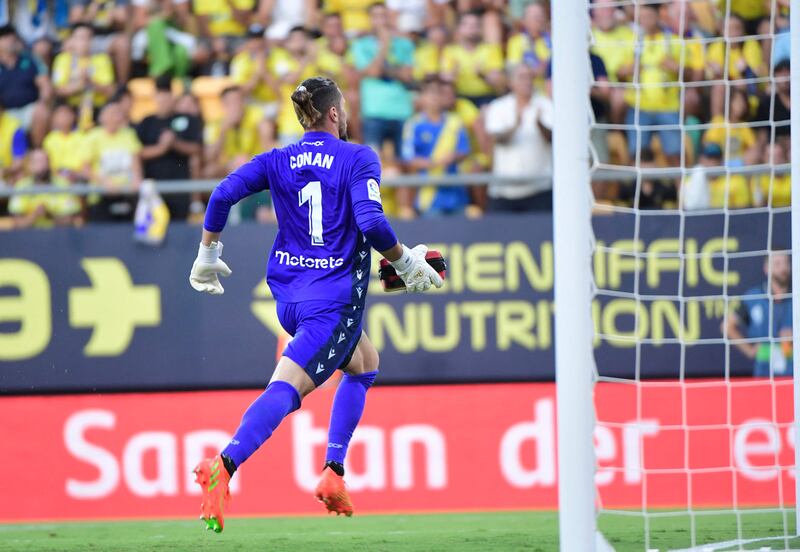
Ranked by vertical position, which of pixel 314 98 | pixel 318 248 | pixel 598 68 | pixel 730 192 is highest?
pixel 598 68

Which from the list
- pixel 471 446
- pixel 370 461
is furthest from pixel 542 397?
pixel 370 461

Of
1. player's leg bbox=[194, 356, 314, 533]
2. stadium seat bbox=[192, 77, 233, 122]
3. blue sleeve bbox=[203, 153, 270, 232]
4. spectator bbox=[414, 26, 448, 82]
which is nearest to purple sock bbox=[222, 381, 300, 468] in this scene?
player's leg bbox=[194, 356, 314, 533]

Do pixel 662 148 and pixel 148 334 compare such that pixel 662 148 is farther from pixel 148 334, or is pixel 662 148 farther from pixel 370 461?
pixel 148 334

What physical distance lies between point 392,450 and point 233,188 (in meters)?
4.17

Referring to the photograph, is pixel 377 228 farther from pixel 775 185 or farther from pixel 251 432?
pixel 775 185

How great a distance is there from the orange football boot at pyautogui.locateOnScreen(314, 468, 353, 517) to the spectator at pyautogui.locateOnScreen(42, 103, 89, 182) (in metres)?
4.94

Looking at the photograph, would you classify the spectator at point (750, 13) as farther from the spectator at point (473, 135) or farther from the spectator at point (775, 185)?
the spectator at point (473, 135)

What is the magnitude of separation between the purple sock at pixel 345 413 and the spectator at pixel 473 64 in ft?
15.1

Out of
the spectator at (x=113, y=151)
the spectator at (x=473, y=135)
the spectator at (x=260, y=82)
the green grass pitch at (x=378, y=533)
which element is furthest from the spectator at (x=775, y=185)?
the spectator at (x=113, y=151)

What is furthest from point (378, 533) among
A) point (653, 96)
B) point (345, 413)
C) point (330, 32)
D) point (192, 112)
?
point (330, 32)

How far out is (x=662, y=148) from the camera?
30.6ft

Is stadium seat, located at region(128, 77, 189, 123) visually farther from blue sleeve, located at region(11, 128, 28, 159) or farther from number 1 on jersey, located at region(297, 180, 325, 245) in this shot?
number 1 on jersey, located at region(297, 180, 325, 245)

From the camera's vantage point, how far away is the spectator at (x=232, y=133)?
381 inches

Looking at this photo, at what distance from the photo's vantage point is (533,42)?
995 cm
